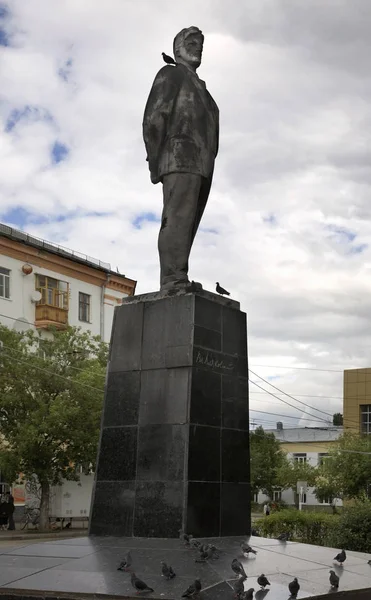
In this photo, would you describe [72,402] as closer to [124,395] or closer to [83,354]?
[83,354]

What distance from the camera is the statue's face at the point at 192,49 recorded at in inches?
434

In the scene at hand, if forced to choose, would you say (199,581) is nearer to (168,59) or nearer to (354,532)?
(168,59)

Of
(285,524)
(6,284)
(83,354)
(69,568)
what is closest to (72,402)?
(83,354)

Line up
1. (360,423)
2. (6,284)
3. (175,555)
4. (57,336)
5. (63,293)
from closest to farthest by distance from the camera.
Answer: (175,555), (57,336), (6,284), (63,293), (360,423)

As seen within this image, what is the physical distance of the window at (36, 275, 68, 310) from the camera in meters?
44.2

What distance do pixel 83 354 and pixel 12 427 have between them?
13.9 feet

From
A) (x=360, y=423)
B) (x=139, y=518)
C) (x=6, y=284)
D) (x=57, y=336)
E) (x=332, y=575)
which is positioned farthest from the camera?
(x=360, y=423)

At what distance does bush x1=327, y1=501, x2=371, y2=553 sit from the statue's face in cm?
909

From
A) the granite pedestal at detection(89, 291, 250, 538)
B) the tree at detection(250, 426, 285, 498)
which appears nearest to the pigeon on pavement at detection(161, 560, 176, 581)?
the granite pedestal at detection(89, 291, 250, 538)

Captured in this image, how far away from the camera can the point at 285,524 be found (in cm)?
1986

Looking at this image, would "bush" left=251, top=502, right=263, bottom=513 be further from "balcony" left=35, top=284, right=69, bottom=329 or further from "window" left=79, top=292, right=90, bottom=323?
"balcony" left=35, top=284, right=69, bottom=329

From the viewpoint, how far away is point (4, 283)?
1663 inches
